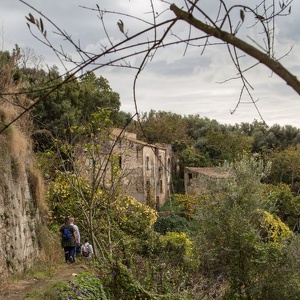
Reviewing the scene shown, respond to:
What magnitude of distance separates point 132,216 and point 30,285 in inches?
278

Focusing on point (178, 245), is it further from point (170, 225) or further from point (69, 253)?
point (170, 225)

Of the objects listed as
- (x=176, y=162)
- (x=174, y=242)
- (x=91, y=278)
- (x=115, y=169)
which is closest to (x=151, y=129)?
(x=176, y=162)

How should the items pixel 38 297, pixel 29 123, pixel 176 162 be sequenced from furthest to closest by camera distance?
1. pixel 176 162
2. pixel 29 123
3. pixel 38 297

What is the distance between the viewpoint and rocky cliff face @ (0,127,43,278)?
1027 centimetres

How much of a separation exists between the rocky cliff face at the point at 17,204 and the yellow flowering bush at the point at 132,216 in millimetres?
3196

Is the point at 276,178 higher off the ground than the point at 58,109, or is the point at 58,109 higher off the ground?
the point at 58,109

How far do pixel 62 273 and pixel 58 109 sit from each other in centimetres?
1192

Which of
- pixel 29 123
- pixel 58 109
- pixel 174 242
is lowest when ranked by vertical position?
pixel 174 242

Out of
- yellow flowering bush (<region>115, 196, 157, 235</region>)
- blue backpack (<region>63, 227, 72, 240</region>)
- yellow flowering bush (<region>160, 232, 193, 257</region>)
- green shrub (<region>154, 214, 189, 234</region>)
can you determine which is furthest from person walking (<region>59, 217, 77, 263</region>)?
green shrub (<region>154, 214, 189, 234</region>)

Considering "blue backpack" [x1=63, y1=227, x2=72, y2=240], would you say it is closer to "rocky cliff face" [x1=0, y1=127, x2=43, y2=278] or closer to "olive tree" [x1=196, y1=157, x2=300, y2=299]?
"rocky cliff face" [x1=0, y1=127, x2=43, y2=278]

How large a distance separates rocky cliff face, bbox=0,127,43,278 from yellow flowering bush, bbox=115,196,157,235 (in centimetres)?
320

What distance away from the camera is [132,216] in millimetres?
16469

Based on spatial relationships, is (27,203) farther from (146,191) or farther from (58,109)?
(146,191)

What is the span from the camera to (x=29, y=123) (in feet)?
46.6
